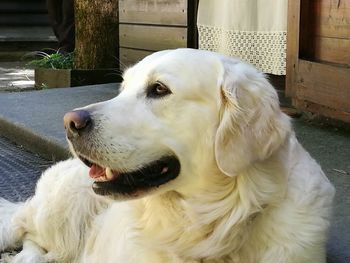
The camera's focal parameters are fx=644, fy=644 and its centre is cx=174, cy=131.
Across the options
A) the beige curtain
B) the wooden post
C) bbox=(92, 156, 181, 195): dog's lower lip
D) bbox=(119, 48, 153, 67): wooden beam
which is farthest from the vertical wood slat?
the wooden post

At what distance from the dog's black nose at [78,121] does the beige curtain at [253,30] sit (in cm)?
312

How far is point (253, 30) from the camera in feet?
16.6

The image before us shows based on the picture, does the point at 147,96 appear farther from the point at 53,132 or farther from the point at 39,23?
the point at 39,23

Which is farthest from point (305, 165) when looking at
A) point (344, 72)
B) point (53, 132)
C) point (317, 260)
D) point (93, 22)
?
point (93, 22)

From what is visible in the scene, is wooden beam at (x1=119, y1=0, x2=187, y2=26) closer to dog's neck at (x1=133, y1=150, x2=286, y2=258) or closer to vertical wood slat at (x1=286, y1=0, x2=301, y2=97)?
vertical wood slat at (x1=286, y1=0, x2=301, y2=97)

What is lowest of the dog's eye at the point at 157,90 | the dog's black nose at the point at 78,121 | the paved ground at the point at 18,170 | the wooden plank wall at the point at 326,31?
the paved ground at the point at 18,170

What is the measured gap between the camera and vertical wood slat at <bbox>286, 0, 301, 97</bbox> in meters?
4.66

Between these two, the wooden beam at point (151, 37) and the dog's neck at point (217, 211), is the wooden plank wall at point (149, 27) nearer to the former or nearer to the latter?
the wooden beam at point (151, 37)

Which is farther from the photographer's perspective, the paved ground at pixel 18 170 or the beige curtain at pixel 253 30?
the beige curtain at pixel 253 30

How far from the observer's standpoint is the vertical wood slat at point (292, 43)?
4.66 metres

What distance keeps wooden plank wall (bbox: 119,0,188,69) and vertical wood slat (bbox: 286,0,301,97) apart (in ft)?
5.32

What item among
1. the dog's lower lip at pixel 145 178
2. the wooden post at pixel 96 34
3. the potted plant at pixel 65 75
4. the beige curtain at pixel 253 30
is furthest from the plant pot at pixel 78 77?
the dog's lower lip at pixel 145 178

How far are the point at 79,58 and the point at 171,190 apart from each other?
227 inches

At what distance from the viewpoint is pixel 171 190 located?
2250 millimetres
